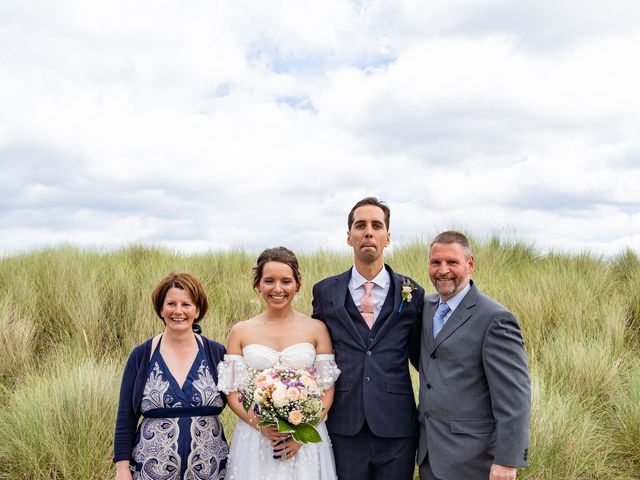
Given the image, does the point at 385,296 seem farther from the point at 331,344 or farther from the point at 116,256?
the point at 116,256

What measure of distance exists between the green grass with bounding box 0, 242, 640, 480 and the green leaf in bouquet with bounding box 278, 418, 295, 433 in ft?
4.01

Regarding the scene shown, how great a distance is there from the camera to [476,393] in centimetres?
377

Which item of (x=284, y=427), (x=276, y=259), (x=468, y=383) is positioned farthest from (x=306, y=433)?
(x=276, y=259)

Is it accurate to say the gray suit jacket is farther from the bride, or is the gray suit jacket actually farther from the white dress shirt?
the bride

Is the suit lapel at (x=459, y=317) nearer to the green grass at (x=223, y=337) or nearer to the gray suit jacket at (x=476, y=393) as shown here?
the gray suit jacket at (x=476, y=393)

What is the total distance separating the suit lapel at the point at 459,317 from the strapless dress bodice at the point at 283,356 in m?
0.86

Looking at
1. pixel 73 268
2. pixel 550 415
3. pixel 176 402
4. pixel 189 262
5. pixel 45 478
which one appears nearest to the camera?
pixel 176 402

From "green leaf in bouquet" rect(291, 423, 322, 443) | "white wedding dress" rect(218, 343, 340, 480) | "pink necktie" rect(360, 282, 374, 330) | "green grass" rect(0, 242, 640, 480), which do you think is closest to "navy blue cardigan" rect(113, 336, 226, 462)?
"white wedding dress" rect(218, 343, 340, 480)

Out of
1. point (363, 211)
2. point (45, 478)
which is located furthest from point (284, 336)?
point (45, 478)

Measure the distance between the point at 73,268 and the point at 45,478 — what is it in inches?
228

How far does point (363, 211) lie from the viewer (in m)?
4.33

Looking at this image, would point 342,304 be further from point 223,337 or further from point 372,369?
point 223,337

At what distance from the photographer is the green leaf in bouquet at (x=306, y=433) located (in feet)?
12.9

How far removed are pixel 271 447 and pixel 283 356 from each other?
2.06ft
